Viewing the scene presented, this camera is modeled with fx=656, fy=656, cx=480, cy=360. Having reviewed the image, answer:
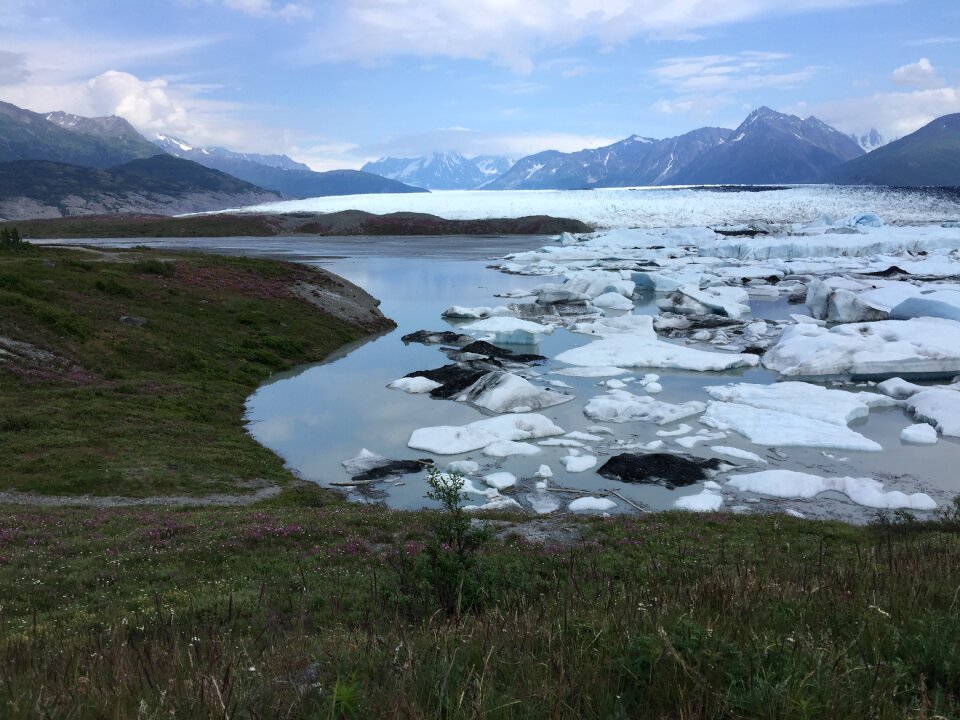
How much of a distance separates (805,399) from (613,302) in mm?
27086

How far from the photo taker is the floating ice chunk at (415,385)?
1038 inches

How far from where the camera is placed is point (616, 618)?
3.98 m

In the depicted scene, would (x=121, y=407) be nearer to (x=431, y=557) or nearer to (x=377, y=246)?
(x=431, y=557)

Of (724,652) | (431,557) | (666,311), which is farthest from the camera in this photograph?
(666,311)

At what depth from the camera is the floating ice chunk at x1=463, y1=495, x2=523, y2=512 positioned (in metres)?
14.6

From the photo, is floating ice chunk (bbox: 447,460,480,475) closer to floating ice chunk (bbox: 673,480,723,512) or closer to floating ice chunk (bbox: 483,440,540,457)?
floating ice chunk (bbox: 483,440,540,457)

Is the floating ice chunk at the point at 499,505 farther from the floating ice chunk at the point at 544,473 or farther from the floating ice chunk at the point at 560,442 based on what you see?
the floating ice chunk at the point at 560,442

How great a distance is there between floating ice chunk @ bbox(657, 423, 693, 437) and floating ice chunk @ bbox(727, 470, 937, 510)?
139 inches

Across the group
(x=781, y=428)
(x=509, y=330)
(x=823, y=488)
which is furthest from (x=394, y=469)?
(x=509, y=330)

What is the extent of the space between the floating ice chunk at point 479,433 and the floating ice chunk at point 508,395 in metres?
1.69

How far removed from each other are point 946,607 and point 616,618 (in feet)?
7.01

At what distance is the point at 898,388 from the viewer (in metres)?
24.5

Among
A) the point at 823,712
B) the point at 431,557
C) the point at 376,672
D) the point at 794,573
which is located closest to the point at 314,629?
the point at 431,557

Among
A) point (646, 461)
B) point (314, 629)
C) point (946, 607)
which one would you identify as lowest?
point (646, 461)
